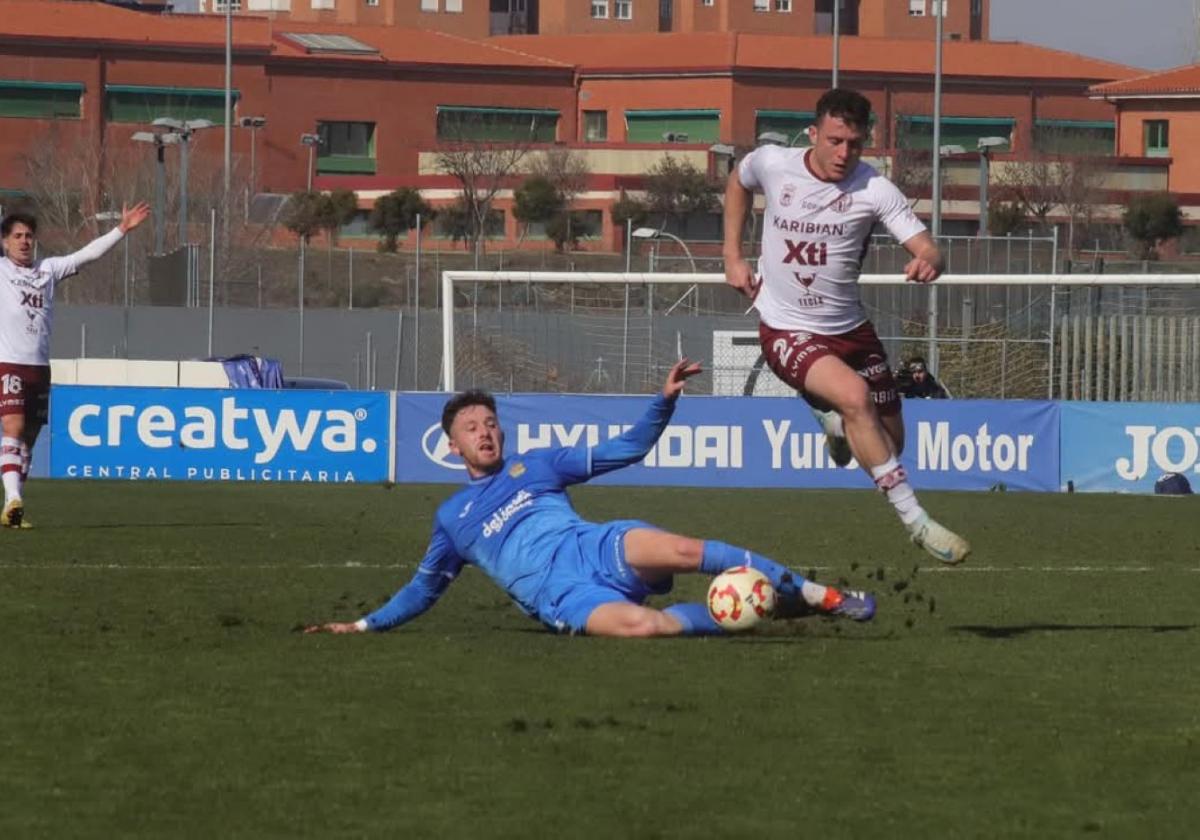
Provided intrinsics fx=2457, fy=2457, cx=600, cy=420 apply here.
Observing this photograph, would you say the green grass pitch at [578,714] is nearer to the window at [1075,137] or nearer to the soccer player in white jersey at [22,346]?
the soccer player in white jersey at [22,346]

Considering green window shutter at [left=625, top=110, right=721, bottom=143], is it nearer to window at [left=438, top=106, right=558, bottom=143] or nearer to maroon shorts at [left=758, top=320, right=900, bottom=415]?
window at [left=438, top=106, right=558, bottom=143]

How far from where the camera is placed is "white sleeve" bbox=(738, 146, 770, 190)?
11.3 meters

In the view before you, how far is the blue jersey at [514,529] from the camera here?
32.2 ft

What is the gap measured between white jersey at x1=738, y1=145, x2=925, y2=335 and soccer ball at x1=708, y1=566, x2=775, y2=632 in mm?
2044

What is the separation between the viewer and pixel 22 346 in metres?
16.7

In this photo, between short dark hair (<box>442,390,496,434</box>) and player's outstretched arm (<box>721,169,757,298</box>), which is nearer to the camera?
short dark hair (<box>442,390,496,434</box>)

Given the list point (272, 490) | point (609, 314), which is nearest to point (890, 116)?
point (609, 314)

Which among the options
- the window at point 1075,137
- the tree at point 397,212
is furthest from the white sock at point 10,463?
the window at point 1075,137

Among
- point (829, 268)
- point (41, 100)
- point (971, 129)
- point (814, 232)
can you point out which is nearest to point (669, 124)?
point (971, 129)

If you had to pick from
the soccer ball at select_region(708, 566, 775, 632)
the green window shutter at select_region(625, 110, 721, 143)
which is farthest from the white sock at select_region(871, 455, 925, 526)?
the green window shutter at select_region(625, 110, 721, 143)

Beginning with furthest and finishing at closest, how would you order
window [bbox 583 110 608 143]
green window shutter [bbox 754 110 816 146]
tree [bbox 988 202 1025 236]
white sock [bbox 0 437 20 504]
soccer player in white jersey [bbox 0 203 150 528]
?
window [bbox 583 110 608 143]
green window shutter [bbox 754 110 816 146]
tree [bbox 988 202 1025 236]
white sock [bbox 0 437 20 504]
soccer player in white jersey [bbox 0 203 150 528]

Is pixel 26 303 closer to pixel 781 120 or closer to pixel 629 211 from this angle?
pixel 629 211

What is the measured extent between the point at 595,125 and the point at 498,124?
17.0ft

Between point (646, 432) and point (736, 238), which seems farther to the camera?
point (736, 238)
